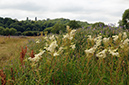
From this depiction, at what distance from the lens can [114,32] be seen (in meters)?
6.87

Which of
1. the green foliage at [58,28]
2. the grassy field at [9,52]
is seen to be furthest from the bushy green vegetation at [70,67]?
the green foliage at [58,28]

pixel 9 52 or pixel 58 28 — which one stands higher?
pixel 58 28

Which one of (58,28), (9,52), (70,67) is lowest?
→ (9,52)

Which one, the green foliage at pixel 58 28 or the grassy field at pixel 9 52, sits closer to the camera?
the grassy field at pixel 9 52

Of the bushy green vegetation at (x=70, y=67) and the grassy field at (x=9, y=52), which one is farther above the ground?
the bushy green vegetation at (x=70, y=67)

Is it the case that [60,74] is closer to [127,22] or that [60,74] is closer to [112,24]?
[112,24]

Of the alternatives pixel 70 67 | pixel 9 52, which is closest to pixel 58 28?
pixel 9 52

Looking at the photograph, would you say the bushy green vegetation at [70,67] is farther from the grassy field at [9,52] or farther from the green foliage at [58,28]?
the green foliage at [58,28]

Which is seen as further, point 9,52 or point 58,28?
point 58,28

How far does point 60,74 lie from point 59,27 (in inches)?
1187

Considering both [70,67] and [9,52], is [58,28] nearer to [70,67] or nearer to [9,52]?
[9,52]

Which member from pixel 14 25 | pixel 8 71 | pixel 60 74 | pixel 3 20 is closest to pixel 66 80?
pixel 60 74

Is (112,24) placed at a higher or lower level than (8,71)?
higher

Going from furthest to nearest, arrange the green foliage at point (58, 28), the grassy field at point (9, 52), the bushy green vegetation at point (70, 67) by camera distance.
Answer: the green foliage at point (58, 28), the grassy field at point (9, 52), the bushy green vegetation at point (70, 67)
